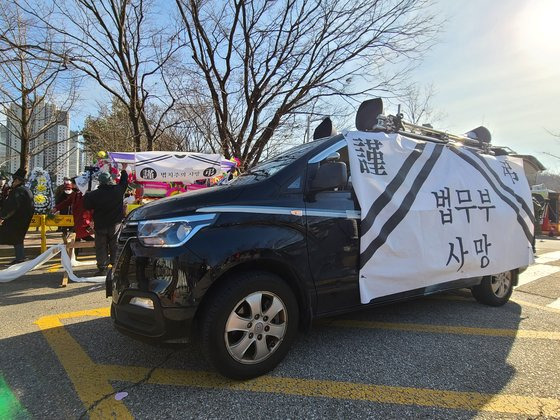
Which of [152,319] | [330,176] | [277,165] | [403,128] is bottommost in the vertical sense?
[152,319]

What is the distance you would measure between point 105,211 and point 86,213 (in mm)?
1600

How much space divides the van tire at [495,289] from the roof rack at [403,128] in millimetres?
1592

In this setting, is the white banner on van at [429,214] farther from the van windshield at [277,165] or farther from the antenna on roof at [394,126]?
the van windshield at [277,165]

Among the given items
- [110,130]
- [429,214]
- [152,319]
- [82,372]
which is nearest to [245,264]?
[152,319]

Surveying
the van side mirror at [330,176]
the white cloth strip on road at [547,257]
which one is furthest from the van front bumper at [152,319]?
the white cloth strip on road at [547,257]

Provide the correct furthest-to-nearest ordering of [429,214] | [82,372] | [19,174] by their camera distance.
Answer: [19,174] < [429,214] < [82,372]

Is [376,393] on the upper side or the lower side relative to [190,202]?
lower

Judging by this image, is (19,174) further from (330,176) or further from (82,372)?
(330,176)

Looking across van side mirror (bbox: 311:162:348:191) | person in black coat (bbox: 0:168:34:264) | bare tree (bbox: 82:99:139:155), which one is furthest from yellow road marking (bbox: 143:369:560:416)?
bare tree (bbox: 82:99:139:155)

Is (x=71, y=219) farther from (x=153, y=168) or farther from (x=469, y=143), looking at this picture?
(x=469, y=143)

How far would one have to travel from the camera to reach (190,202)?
9.53 feet

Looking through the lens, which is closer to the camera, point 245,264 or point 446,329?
point 245,264

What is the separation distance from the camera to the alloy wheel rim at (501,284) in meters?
4.95

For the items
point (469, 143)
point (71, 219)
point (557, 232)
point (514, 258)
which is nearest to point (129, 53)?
point (71, 219)
